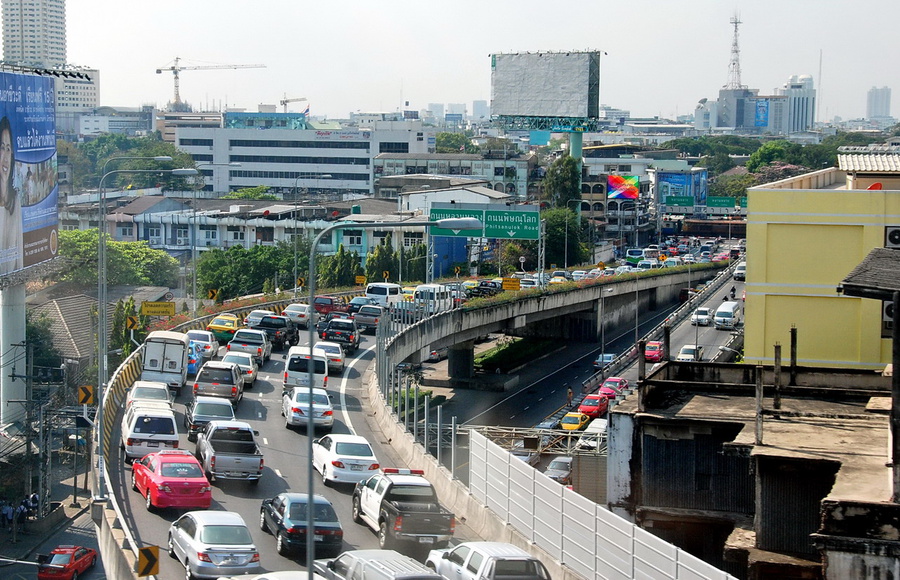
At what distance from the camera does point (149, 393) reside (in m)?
30.7

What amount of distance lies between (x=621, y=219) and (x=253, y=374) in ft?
293

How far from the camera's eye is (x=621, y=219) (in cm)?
12225

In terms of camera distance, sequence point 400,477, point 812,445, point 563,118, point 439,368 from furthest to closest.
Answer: point 563,118 < point 439,368 < point 400,477 < point 812,445

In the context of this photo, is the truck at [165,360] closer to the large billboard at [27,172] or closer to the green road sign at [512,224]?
the large billboard at [27,172]

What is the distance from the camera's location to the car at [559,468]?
94.9ft

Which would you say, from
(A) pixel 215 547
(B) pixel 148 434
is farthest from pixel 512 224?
(A) pixel 215 547

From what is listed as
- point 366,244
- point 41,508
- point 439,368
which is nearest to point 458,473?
point 41,508

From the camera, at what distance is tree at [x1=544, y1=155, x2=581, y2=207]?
358 ft

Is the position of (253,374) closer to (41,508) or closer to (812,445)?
(41,508)

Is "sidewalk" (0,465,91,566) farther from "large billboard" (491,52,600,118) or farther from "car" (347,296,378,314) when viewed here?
"large billboard" (491,52,600,118)

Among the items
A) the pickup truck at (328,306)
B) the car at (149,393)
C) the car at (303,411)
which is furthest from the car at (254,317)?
the car at (303,411)

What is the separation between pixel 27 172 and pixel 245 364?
44.8 feet

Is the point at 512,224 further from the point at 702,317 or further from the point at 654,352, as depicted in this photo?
the point at 702,317

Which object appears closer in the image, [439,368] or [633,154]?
[439,368]
